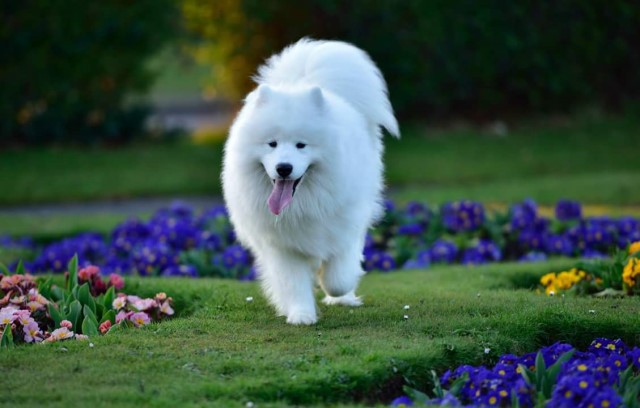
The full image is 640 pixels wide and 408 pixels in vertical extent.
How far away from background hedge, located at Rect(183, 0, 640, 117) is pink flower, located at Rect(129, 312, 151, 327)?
9.55m

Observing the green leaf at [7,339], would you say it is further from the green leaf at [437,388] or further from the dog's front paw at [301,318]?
the green leaf at [437,388]

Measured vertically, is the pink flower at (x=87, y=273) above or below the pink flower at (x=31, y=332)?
above

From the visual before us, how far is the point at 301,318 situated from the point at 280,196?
0.78 meters

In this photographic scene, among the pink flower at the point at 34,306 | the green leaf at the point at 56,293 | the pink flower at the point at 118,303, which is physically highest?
the green leaf at the point at 56,293

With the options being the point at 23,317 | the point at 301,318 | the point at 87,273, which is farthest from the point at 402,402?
the point at 87,273

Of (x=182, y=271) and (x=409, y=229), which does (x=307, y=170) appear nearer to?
(x=182, y=271)

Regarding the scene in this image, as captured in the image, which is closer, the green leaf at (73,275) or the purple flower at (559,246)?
the green leaf at (73,275)

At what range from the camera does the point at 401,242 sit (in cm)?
886

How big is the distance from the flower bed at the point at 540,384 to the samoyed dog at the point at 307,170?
1223 mm

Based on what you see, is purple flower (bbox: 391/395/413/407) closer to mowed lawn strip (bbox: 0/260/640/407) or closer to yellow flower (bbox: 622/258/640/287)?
mowed lawn strip (bbox: 0/260/640/407)

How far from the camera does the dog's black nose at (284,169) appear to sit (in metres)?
5.26

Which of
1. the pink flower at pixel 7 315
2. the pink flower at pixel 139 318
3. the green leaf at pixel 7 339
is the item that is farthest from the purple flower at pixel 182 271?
the green leaf at pixel 7 339

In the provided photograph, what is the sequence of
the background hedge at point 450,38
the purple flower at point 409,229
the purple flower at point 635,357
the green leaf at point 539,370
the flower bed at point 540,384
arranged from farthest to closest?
1. the background hedge at point 450,38
2. the purple flower at point 409,229
3. the purple flower at point 635,357
4. the green leaf at point 539,370
5. the flower bed at point 540,384

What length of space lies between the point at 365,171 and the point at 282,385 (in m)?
1.77
